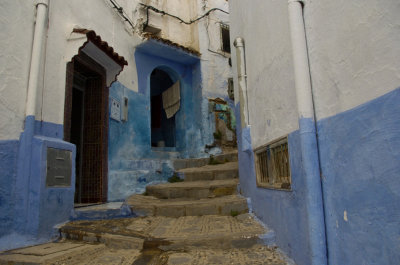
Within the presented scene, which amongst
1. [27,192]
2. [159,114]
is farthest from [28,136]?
[159,114]

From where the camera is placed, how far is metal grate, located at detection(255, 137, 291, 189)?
316 cm

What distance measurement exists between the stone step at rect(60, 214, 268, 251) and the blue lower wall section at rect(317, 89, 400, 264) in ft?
4.67

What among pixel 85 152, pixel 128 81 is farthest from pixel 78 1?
pixel 85 152

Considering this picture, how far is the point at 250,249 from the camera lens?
132 inches

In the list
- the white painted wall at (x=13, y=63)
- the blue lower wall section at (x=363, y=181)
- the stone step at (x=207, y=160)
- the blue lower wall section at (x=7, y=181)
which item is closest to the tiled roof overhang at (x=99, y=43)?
the white painted wall at (x=13, y=63)

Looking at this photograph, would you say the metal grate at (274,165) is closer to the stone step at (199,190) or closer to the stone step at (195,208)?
the stone step at (195,208)

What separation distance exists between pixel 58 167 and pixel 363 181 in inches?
156

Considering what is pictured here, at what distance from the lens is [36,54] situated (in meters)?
4.08

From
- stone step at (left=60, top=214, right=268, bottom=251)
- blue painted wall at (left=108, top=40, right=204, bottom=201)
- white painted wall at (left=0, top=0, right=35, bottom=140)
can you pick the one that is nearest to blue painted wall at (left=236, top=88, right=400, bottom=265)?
stone step at (left=60, top=214, right=268, bottom=251)

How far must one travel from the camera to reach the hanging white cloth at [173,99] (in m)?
10.1

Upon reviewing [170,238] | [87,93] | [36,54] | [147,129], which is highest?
[87,93]

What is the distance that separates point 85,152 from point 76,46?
7.63ft

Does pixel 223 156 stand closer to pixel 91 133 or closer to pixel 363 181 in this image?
pixel 91 133

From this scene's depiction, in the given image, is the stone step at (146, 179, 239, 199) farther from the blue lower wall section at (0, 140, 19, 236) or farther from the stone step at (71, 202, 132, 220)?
the blue lower wall section at (0, 140, 19, 236)
